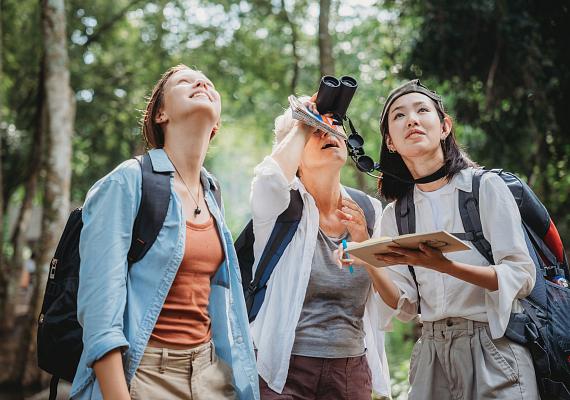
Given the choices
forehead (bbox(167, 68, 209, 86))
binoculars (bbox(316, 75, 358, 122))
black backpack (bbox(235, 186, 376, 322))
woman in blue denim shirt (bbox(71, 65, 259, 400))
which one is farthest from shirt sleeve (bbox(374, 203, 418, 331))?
forehead (bbox(167, 68, 209, 86))

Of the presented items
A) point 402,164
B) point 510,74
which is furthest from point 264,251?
point 510,74

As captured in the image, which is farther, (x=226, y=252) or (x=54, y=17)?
(x=54, y=17)

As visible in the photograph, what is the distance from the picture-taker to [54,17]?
7738 mm

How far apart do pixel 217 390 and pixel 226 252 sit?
548 mm

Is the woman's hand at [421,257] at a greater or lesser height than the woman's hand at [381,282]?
greater

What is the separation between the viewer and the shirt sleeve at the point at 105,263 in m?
2.01

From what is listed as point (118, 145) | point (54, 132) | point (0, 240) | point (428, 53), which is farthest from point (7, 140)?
point (428, 53)

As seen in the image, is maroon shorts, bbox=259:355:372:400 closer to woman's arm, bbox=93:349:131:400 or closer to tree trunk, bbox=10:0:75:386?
woman's arm, bbox=93:349:131:400

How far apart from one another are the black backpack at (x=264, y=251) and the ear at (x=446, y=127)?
65 cm

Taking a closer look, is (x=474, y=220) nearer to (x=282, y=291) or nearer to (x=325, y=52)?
(x=282, y=291)

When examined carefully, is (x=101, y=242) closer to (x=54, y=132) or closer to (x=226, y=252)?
(x=226, y=252)

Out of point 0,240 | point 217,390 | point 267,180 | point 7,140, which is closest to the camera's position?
point 217,390

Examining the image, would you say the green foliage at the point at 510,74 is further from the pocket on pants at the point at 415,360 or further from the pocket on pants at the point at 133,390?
the pocket on pants at the point at 133,390

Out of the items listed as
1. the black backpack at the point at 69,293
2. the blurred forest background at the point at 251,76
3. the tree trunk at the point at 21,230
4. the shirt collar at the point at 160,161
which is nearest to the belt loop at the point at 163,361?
the black backpack at the point at 69,293
